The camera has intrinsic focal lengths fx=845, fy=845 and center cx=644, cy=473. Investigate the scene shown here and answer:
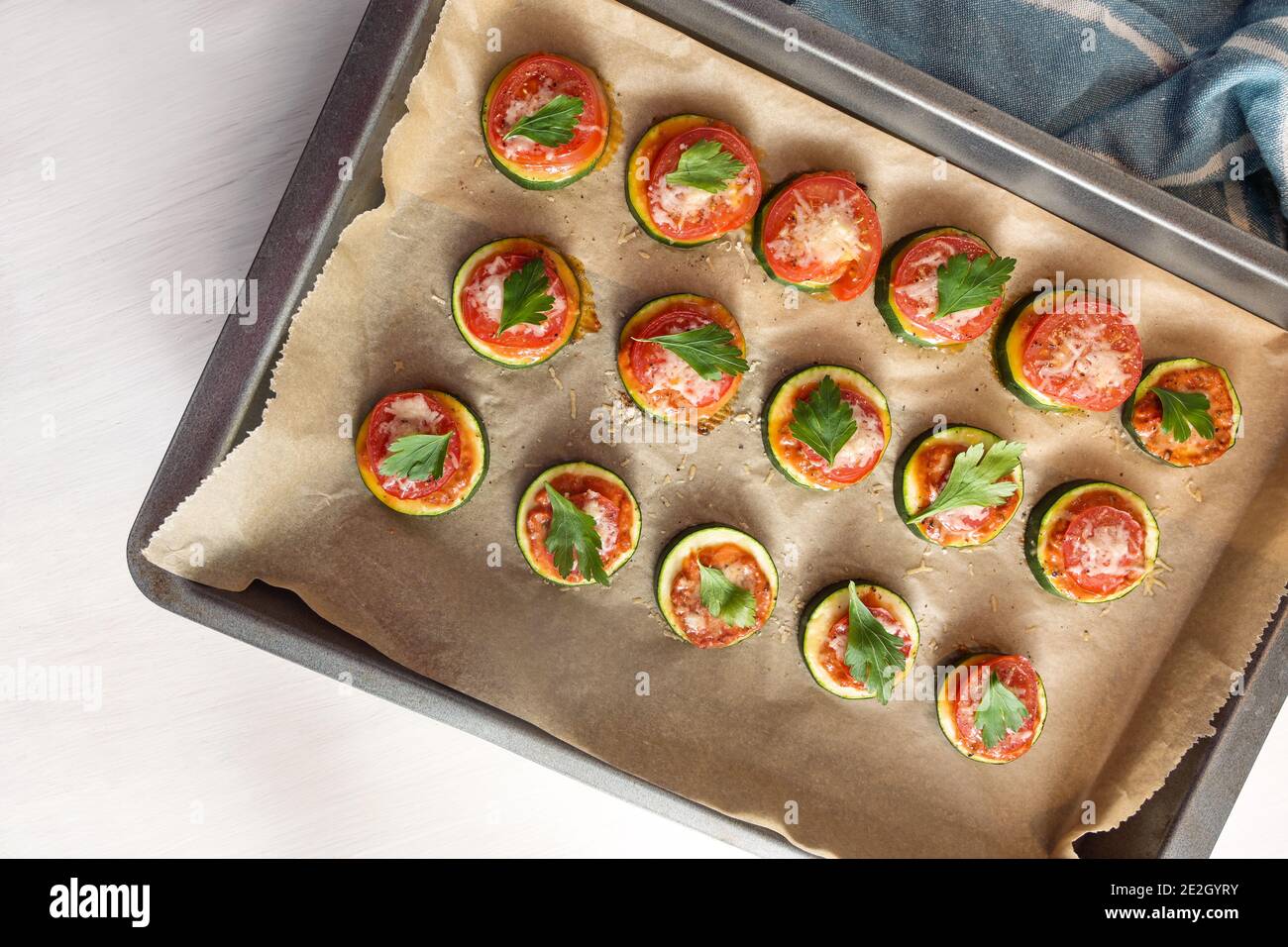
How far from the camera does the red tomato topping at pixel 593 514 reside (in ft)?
9.59

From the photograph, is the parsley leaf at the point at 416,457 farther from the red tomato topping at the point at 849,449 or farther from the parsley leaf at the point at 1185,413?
the parsley leaf at the point at 1185,413

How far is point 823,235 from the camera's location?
284 centimetres

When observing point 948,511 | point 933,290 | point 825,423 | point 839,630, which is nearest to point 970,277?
point 933,290

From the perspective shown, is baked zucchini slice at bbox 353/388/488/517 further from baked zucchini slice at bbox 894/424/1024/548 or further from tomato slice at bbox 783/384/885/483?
baked zucchini slice at bbox 894/424/1024/548

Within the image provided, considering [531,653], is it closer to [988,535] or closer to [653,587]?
[653,587]

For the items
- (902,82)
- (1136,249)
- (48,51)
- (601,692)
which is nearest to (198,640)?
(601,692)

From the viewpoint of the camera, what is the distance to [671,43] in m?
2.84

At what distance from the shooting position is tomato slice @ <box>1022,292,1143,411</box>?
295 cm

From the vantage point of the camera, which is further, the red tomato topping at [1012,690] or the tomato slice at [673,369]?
the red tomato topping at [1012,690]

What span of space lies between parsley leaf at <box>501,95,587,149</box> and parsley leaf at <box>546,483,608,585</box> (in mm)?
1153

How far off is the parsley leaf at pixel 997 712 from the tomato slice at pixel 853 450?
0.87m

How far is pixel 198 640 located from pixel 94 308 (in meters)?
1.35

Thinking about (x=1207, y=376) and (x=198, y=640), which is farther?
(x=198, y=640)

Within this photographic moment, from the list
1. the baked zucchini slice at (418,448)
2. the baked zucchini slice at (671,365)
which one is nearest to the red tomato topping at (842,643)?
the baked zucchini slice at (671,365)
